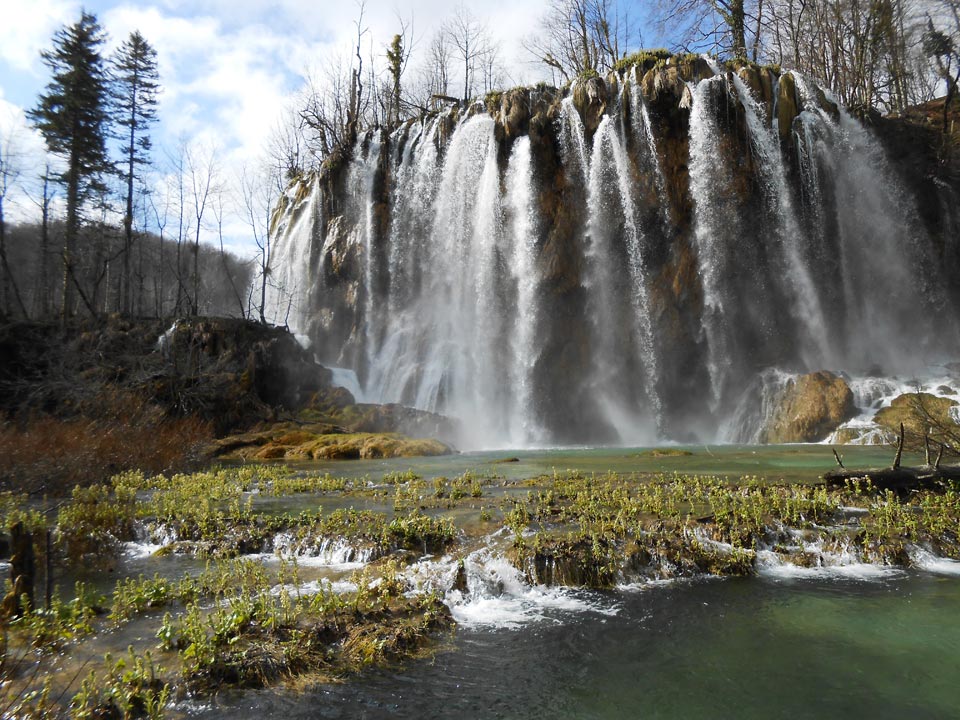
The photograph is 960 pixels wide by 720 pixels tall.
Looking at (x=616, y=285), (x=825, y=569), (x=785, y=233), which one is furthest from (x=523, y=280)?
(x=825, y=569)

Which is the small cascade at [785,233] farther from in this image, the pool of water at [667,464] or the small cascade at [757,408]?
the pool of water at [667,464]

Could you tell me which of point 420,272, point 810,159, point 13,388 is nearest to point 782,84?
point 810,159

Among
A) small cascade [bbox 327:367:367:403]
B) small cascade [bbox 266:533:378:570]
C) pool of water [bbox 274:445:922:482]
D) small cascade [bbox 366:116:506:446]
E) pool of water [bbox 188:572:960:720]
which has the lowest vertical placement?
pool of water [bbox 188:572:960:720]

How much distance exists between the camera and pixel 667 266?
91.1ft

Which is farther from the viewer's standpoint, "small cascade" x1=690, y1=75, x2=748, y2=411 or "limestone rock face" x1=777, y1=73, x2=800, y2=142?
"small cascade" x1=690, y1=75, x2=748, y2=411

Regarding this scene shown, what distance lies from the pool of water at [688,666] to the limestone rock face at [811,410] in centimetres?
1643

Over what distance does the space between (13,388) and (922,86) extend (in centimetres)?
5466

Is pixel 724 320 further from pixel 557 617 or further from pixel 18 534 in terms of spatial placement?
pixel 18 534

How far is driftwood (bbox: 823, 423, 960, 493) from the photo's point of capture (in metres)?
7.82

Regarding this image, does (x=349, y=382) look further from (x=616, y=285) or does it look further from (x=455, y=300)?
(x=616, y=285)

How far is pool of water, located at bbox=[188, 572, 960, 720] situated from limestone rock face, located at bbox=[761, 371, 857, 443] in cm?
1643

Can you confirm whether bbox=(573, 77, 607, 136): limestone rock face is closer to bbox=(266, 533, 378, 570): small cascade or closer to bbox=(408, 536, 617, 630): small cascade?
bbox=(266, 533, 378, 570): small cascade

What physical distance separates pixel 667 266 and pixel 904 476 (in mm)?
20832

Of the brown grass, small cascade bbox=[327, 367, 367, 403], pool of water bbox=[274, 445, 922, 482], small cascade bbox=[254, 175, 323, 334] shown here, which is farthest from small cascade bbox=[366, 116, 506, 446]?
the brown grass
